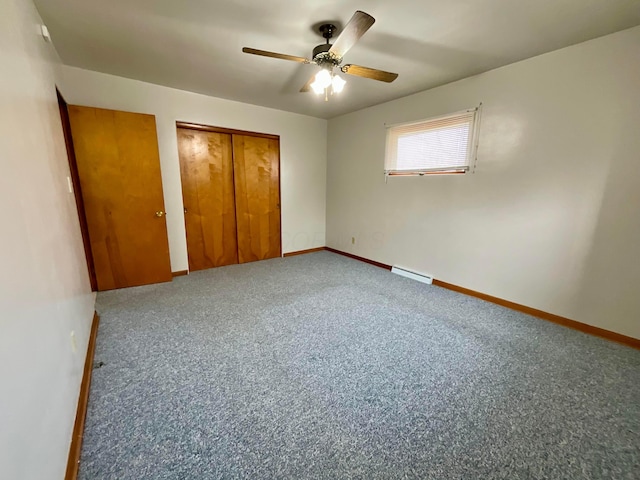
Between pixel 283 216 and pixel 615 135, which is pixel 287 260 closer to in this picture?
pixel 283 216

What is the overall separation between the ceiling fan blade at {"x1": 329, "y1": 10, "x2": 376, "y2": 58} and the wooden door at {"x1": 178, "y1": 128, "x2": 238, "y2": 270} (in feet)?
8.49

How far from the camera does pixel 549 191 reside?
2426 mm

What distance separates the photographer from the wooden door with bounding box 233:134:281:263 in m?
4.07

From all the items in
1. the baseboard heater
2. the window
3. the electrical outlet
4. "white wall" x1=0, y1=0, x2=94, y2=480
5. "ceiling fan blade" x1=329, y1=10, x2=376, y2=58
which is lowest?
the baseboard heater

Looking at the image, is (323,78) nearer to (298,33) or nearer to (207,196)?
(298,33)

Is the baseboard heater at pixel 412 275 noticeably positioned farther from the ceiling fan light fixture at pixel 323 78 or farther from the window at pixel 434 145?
the ceiling fan light fixture at pixel 323 78

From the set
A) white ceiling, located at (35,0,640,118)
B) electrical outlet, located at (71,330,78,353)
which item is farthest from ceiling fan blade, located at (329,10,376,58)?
electrical outlet, located at (71,330,78,353)

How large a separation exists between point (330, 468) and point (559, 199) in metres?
2.86

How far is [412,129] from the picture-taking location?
346cm

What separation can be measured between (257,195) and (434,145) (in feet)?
9.00

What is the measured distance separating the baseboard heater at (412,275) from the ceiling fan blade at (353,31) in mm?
2800

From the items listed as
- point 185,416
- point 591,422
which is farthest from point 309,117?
point 591,422

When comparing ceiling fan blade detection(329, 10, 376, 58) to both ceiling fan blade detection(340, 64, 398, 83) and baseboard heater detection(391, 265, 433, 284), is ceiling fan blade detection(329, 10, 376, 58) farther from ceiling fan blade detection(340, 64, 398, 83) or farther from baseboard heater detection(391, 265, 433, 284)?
baseboard heater detection(391, 265, 433, 284)

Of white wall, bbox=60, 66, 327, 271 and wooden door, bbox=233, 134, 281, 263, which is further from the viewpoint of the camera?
wooden door, bbox=233, 134, 281, 263
